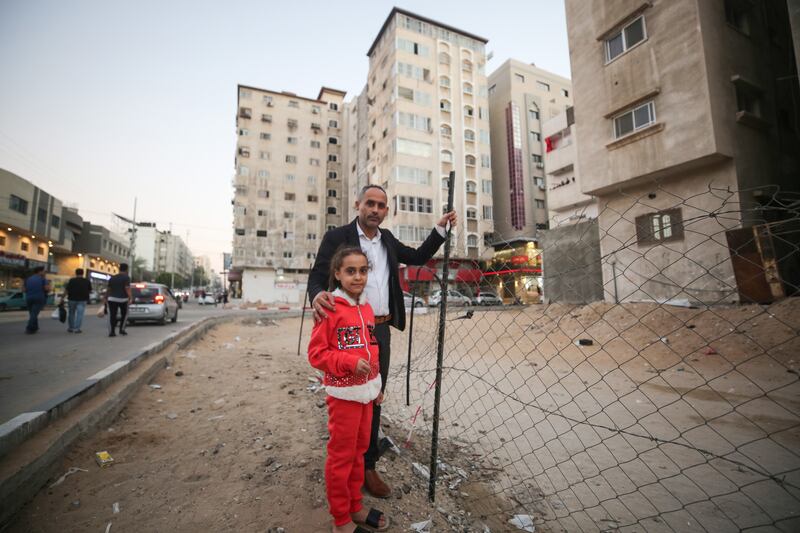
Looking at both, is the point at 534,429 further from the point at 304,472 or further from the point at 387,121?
the point at 387,121

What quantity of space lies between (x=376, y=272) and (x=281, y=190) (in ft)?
144

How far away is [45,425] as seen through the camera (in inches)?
119

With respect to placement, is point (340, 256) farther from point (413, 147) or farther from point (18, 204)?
point (18, 204)

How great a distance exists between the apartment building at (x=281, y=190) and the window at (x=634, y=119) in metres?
33.4

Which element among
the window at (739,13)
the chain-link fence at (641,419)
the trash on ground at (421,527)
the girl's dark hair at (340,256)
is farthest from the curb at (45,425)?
the window at (739,13)

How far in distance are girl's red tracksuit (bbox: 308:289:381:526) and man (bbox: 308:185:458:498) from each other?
0.32 meters

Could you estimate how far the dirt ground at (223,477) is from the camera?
2.15 meters

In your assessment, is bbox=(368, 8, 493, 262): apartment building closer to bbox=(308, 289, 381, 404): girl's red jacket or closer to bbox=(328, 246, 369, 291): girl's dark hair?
bbox=(328, 246, 369, 291): girl's dark hair

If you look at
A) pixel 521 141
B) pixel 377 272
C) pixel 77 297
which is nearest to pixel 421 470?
pixel 377 272

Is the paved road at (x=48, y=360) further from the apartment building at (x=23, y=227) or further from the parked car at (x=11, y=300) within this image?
the apartment building at (x=23, y=227)

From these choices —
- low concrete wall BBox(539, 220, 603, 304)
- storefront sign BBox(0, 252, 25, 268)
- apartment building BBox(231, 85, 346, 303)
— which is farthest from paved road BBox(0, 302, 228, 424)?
apartment building BBox(231, 85, 346, 303)

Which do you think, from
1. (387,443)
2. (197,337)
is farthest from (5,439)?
(197,337)

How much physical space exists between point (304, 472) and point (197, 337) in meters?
9.70

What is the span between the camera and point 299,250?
138 ft
